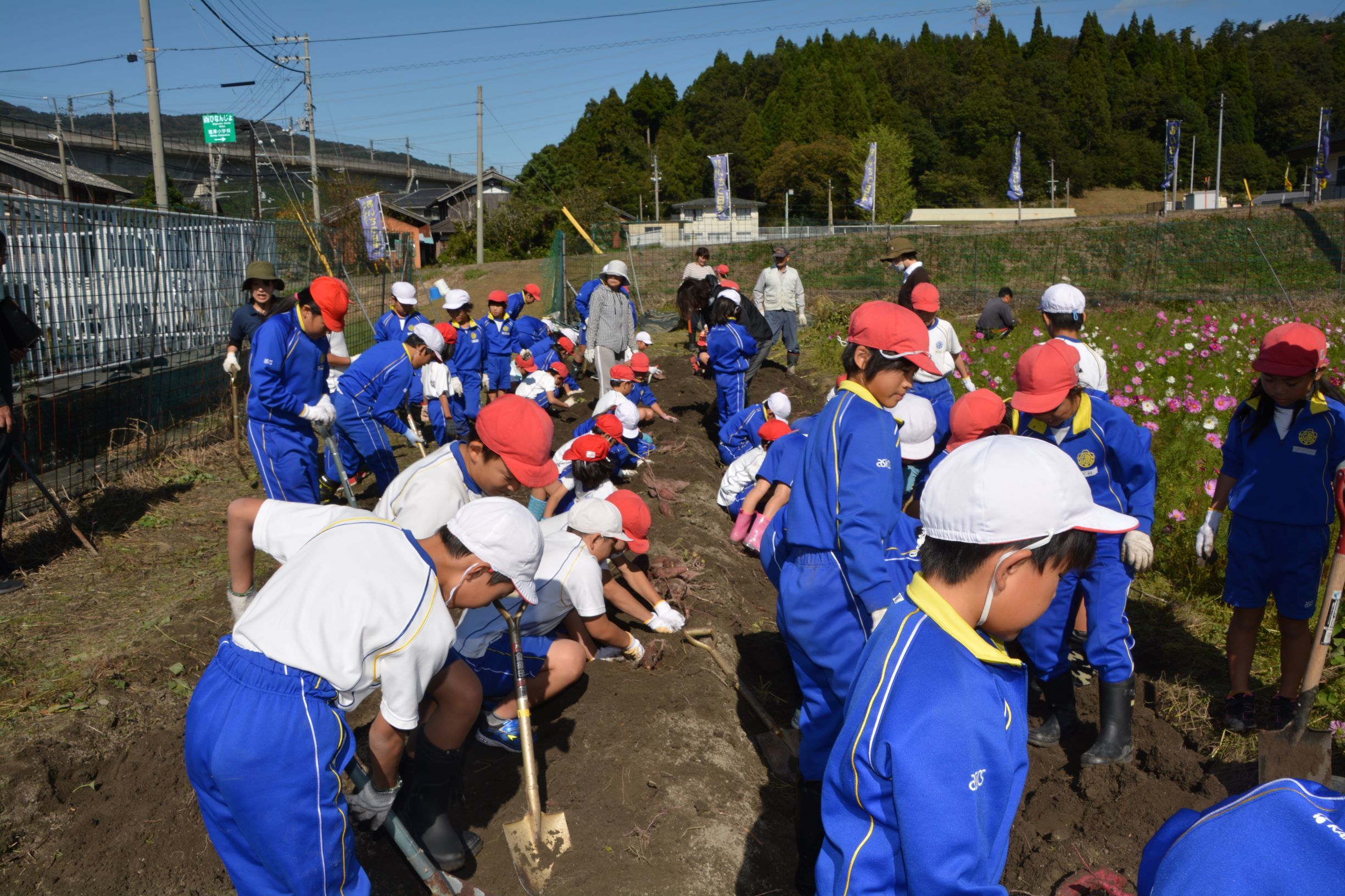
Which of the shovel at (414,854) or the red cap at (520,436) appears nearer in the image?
the shovel at (414,854)

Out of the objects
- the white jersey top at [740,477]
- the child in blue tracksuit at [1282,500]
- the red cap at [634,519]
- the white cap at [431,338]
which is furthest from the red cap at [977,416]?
the white cap at [431,338]

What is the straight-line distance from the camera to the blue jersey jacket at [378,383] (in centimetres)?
689

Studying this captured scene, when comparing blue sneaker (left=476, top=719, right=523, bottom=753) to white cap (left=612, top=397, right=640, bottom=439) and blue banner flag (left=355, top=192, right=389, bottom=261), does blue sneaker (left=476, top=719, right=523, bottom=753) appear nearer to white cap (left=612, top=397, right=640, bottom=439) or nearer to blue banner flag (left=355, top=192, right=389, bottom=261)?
white cap (left=612, top=397, right=640, bottom=439)

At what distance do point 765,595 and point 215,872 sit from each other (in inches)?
167

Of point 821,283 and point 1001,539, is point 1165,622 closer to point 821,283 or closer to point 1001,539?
point 1001,539

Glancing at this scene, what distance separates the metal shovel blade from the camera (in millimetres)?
3248

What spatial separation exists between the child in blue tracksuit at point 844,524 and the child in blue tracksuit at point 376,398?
4502 mm

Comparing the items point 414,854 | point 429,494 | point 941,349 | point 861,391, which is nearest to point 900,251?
point 941,349

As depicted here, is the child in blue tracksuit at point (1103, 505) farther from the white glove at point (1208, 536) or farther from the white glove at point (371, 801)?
the white glove at point (371, 801)

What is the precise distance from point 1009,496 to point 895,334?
1.62 metres

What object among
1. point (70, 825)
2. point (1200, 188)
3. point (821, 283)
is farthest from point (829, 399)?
point (1200, 188)

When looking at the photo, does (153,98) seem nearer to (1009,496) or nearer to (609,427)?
(609,427)

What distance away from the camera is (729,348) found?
930 cm

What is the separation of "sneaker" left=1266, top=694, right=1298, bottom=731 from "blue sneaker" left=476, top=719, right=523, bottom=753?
11.7ft
